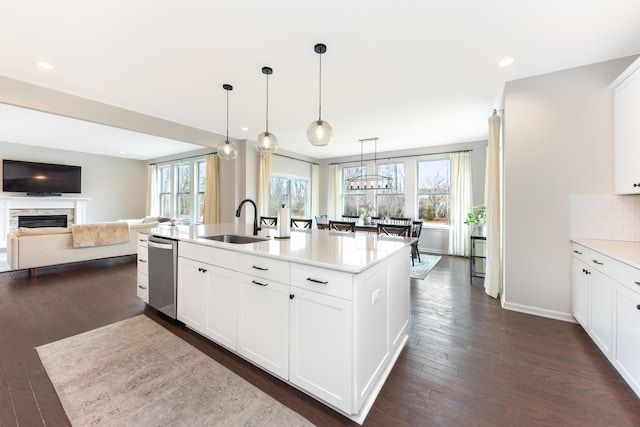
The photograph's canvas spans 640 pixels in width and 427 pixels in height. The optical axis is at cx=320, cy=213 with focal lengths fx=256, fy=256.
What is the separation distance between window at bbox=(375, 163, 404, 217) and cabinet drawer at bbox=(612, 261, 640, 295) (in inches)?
198

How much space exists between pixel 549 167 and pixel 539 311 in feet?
5.19

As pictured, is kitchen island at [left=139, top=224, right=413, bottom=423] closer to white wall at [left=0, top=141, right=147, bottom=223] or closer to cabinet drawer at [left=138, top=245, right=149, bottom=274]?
cabinet drawer at [left=138, top=245, right=149, bottom=274]

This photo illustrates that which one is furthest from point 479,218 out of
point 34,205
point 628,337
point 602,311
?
point 34,205

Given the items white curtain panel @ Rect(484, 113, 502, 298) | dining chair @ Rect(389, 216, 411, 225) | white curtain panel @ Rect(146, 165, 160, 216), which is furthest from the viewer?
white curtain panel @ Rect(146, 165, 160, 216)

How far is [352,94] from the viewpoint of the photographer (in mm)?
3434

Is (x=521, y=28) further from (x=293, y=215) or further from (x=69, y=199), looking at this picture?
(x=69, y=199)

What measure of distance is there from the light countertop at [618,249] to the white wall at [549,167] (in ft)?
1.02

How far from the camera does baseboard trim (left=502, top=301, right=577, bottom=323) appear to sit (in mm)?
2684

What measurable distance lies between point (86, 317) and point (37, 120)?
177 inches

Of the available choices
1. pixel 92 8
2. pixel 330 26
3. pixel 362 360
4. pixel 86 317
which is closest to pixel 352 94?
pixel 330 26

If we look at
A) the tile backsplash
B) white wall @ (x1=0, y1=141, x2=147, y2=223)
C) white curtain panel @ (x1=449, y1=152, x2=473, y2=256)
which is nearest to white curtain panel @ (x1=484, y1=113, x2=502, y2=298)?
the tile backsplash

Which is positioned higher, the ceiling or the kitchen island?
the ceiling

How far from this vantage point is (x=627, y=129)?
7.52 feet

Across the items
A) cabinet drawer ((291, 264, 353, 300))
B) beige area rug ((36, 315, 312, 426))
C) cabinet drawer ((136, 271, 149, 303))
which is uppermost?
cabinet drawer ((291, 264, 353, 300))
